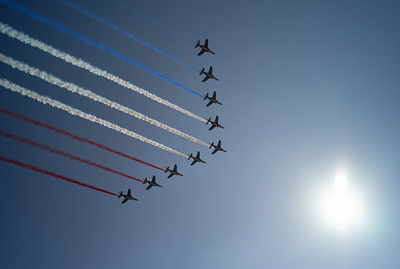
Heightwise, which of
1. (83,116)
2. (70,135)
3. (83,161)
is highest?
(83,116)

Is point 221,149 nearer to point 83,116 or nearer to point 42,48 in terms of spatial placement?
point 83,116

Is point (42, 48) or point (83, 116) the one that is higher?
point (42, 48)

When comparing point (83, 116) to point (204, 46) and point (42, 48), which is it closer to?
point (42, 48)

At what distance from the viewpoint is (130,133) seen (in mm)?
33844

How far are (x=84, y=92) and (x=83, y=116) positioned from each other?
8.35 ft

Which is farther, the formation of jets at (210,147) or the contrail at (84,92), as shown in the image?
the formation of jets at (210,147)

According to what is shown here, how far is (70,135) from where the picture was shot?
27188 mm

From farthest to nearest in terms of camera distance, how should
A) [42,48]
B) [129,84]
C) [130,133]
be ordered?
[130,133]
[129,84]
[42,48]

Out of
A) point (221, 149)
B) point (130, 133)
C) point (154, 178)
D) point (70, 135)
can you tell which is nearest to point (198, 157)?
point (221, 149)

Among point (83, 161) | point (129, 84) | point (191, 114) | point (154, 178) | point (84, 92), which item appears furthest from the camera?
point (154, 178)

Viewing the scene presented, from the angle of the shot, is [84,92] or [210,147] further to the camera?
[210,147]

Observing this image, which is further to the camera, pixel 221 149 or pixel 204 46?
pixel 221 149

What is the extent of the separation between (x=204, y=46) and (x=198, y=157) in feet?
59.5

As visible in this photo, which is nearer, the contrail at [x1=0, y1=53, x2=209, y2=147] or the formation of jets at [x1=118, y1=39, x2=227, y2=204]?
the contrail at [x1=0, y1=53, x2=209, y2=147]
